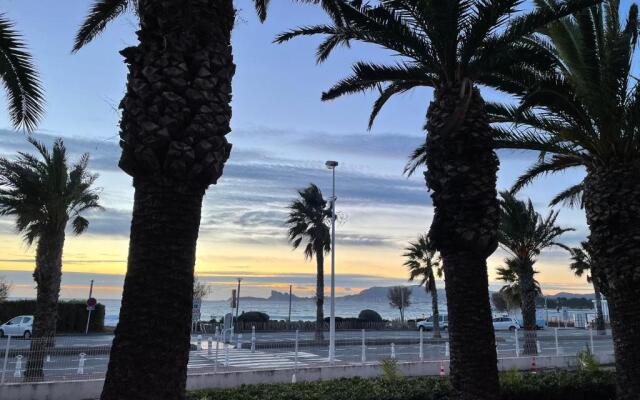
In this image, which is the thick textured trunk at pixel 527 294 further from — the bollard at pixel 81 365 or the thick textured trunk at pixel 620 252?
the bollard at pixel 81 365

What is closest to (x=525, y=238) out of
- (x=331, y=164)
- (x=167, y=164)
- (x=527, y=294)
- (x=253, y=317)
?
(x=527, y=294)

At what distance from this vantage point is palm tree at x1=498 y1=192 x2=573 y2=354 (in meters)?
25.5

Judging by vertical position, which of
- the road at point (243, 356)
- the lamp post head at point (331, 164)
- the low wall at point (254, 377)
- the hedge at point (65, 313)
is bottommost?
the low wall at point (254, 377)

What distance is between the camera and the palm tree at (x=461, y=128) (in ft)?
23.1

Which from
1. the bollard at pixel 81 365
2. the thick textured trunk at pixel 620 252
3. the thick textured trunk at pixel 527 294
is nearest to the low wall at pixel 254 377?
the bollard at pixel 81 365

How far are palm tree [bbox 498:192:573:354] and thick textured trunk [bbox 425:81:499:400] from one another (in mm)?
18398

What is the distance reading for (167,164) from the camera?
4.65m

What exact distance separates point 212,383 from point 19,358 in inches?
184

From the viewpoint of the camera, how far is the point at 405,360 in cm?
1984

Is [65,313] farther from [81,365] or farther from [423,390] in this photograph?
[423,390]

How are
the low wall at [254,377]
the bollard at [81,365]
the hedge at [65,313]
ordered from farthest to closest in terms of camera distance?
the hedge at [65,313], the bollard at [81,365], the low wall at [254,377]

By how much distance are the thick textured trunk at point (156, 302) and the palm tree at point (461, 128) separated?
3.98 meters

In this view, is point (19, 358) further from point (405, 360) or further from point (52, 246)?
point (405, 360)

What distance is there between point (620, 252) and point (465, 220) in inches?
146
